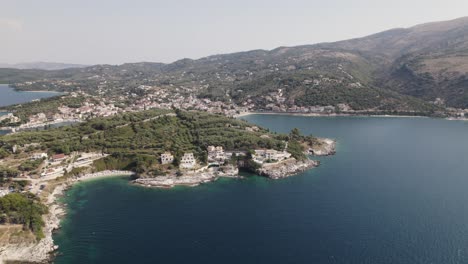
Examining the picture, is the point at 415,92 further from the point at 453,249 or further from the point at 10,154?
the point at 10,154

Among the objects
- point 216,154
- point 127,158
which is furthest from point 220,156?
point 127,158

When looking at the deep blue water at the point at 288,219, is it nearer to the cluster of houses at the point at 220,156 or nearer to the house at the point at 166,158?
the cluster of houses at the point at 220,156

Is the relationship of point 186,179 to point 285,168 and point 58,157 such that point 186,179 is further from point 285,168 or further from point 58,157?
point 58,157

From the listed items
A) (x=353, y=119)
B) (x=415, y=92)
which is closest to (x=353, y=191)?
(x=353, y=119)

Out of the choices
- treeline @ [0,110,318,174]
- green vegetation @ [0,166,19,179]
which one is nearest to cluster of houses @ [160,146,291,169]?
treeline @ [0,110,318,174]

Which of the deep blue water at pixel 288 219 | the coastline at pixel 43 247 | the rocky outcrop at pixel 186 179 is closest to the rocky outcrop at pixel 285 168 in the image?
the deep blue water at pixel 288 219
